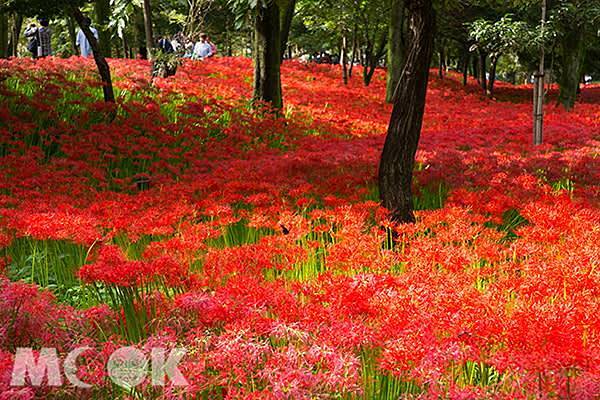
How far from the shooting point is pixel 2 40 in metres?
16.2

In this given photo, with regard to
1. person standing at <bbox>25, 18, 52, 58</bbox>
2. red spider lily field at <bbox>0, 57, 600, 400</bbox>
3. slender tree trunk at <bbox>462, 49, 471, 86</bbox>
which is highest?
person standing at <bbox>25, 18, 52, 58</bbox>

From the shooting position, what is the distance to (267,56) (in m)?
12.5

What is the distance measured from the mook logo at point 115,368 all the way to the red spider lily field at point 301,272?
0.09 feet

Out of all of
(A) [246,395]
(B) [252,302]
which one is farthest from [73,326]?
(A) [246,395]

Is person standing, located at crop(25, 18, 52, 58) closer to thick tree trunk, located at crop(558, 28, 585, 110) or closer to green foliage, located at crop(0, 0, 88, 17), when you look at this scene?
green foliage, located at crop(0, 0, 88, 17)

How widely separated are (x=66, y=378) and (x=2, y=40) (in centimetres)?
1709

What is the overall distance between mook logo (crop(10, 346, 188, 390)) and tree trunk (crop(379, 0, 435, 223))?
3246mm

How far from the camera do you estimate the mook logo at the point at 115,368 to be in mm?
1883

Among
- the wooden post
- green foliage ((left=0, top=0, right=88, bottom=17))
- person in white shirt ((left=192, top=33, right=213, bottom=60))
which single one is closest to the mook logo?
green foliage ((left=0, top=0, right=88, bottom=17))

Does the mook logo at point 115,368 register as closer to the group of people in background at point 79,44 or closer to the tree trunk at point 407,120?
the tree trunk at point 407,120

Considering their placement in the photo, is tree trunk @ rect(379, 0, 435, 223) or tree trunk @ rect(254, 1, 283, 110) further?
tree trunk @ rect(254, 1, 283, 110)

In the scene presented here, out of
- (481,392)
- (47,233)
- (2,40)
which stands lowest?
(481,392)

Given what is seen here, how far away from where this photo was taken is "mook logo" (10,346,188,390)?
1.88 m

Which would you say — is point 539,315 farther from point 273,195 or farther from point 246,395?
point 273,195
